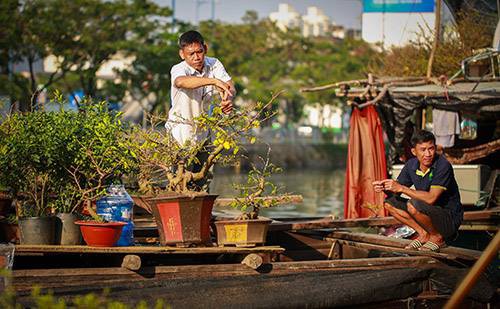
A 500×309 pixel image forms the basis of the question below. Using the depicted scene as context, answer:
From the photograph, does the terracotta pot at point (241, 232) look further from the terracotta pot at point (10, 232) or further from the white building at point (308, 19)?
the white building at point (308, 19)

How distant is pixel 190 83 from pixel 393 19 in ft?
57.0

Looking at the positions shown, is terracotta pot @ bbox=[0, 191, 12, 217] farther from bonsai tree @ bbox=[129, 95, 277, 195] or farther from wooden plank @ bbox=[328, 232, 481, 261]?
wooden plank @ bbox=[328, 232, 481, 261]

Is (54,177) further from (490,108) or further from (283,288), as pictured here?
(490,108)

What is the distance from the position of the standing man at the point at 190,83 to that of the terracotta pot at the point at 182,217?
77cm

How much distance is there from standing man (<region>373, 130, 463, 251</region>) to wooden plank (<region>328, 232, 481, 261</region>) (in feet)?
0.44

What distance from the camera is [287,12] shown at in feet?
389

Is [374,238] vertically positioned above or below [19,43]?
below

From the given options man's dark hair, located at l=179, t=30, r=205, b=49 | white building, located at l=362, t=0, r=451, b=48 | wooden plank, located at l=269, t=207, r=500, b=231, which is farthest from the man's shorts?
white building, located at l=362, t=0, r=451, b=48

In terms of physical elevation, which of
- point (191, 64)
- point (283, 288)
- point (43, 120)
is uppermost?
point (191, 64)

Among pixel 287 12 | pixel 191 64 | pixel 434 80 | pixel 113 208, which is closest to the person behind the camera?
pixel 113 208

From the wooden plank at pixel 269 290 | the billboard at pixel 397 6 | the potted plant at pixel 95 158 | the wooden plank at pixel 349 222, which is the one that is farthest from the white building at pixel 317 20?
the wooden plank at pixel 269 290

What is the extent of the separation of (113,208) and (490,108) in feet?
21.8

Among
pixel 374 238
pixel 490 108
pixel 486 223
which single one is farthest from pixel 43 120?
pixel 490 108

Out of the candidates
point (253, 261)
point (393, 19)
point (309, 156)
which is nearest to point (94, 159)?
point (253, 261)
